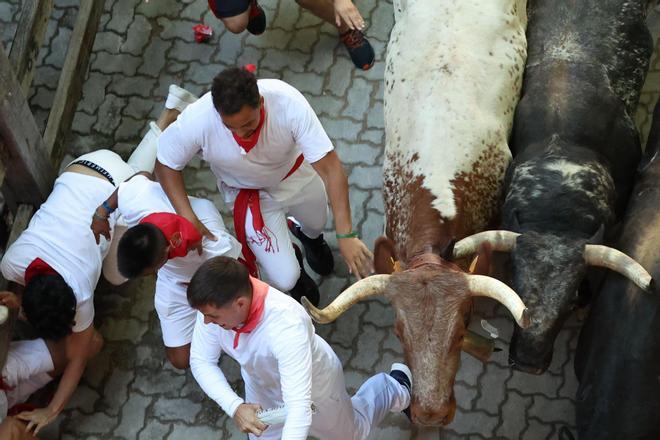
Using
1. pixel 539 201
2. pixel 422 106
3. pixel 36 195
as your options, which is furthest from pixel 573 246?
pixel 36 195

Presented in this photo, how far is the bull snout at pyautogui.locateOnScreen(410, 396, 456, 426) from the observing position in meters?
4.54

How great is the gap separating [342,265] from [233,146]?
1874mm

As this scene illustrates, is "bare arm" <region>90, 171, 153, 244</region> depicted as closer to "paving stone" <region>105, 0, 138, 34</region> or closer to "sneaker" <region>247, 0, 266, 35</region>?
"sneaker" <region>247, 0, 266, 35</region>

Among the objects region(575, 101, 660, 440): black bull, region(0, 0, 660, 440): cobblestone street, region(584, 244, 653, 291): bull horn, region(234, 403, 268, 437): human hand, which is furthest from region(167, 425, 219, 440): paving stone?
region(584, 244, 653, 291): bull horn

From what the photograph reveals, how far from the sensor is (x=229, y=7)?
6996 mm

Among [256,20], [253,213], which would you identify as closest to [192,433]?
[253,213]

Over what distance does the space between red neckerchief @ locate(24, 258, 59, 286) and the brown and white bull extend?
2.00 meters

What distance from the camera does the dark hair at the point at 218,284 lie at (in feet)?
13.5

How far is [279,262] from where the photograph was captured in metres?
5.74

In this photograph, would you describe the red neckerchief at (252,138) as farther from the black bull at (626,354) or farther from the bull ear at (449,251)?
the black bull at (626,354)

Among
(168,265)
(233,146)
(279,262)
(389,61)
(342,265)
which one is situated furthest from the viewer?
(342,265)

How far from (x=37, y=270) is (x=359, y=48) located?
3293 mm

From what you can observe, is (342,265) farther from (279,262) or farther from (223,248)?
(223,248)

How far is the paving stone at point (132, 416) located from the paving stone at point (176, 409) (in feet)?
0.31
